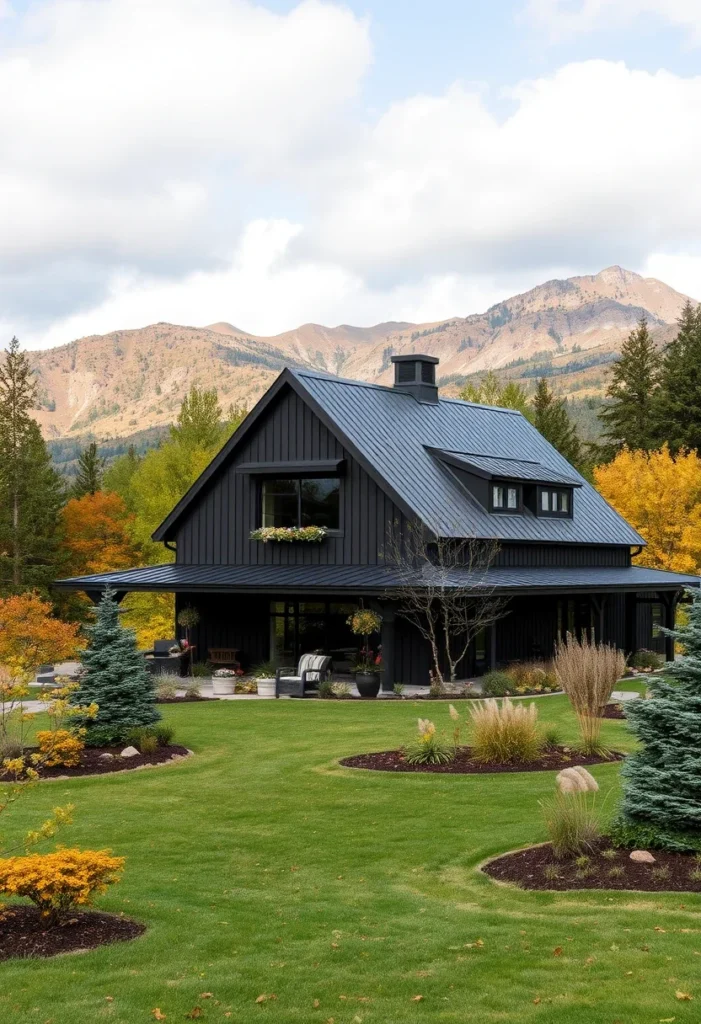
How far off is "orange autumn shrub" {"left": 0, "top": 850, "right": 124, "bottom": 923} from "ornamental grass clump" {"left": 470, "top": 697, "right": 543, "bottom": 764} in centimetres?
781

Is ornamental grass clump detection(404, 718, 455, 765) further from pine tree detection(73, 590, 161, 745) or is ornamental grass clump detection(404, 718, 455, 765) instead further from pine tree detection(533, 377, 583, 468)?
pine tree detection(533, 377, 583, 468)

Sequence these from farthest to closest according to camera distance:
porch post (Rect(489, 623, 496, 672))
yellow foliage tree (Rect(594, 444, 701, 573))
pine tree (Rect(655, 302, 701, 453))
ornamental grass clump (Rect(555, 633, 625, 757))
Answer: pine tree (Rect(655, 302, 701, 453)), yellow foliage tree (Rect(594, 444, 701, 573)), porch post (Rect(489, 623, 496, 672)), ornamental grass clump (Rect(555, 633, 625, 757))

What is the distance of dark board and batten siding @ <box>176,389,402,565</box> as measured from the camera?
28969mm

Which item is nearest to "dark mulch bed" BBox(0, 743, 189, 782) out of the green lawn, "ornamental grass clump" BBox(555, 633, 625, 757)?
the green lawn

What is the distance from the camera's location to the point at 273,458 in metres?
30.7

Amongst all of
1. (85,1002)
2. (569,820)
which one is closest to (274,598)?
(569,820)

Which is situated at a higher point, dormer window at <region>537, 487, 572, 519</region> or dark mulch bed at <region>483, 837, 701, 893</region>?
dormer window at <region>537, 487, 572, 519</region>

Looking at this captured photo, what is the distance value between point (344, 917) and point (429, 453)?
22590 millimetres

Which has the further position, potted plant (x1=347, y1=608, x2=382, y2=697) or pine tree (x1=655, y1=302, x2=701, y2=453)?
pine tree (x1=655, y1=302, x2=701, y2=453)

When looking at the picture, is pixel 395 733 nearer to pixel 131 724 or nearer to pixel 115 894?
pixel 131 724

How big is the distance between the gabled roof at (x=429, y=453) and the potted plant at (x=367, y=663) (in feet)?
8.28

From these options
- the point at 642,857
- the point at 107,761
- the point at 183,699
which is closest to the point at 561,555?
the point at 183,699

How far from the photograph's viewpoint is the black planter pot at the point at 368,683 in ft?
86.5

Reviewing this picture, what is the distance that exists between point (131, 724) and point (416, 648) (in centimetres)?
1109
